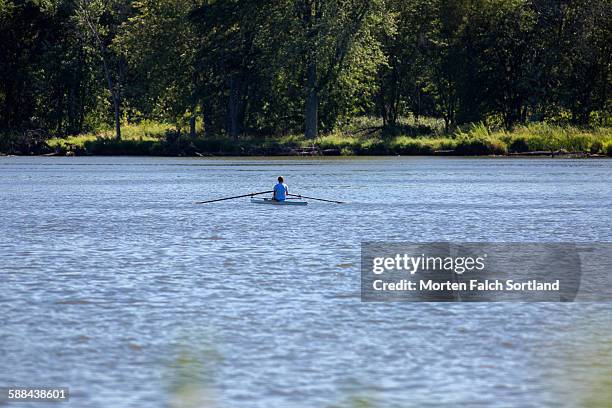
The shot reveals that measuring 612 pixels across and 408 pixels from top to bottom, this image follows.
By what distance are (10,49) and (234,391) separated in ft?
352

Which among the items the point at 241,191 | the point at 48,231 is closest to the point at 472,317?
the point at 48,231

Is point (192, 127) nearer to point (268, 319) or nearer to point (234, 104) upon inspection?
point (234, 104)

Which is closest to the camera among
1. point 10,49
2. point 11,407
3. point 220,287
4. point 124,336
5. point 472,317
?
point 11,407

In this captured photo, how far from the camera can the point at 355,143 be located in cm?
10456

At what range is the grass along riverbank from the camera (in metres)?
101

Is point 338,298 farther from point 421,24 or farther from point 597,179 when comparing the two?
point 421,24

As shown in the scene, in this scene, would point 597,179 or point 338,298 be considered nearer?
point 338,298

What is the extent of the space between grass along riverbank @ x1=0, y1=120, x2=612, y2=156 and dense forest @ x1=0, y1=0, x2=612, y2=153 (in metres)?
1.99

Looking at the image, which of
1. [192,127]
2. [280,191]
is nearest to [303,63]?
[192,127]

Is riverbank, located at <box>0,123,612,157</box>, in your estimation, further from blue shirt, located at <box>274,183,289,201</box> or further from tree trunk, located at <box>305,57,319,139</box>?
blue shirt, located at <box>274,183,289,201</box>

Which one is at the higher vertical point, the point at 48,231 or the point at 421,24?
the point at 421,24

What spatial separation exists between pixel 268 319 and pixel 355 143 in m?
85.1

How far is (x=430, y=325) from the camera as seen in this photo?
63.7 ft

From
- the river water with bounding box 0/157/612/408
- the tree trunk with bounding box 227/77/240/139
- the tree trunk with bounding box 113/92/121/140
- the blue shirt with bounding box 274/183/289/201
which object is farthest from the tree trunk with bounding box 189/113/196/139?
the river water with bounding box 0/157/612/408
